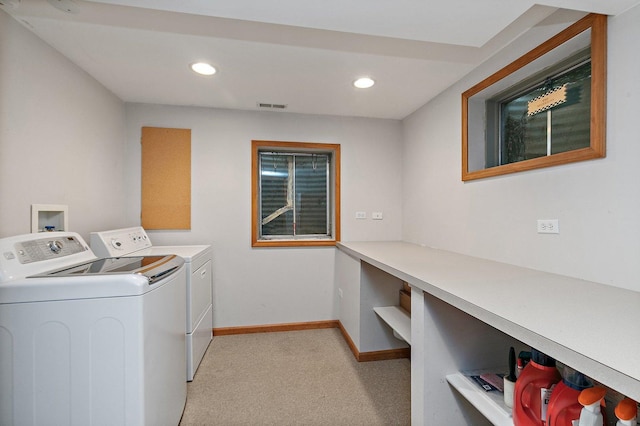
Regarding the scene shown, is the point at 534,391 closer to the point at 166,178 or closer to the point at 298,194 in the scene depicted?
the point at 298,194

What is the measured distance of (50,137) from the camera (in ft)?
5.84

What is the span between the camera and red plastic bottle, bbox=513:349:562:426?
1.04 meters

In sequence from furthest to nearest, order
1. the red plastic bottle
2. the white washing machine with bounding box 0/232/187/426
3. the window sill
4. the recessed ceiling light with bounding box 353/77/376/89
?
the window sill → the recessed ceiling light with bounding box 353/77/376/89 → the white washing machine with bounding box 0/232/187/426 → the red plastic bottle

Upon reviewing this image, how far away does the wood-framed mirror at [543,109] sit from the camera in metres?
1.35

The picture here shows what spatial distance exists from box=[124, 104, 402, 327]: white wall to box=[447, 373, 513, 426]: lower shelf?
72.6 inches

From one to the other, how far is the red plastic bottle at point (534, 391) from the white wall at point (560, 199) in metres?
0.55

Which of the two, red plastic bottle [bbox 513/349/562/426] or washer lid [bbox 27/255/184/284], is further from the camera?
washer lid [bbox 27/255/184/284]

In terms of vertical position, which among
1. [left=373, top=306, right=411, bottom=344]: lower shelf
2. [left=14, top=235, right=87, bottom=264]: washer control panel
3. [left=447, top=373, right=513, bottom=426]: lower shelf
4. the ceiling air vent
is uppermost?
the ceiling air vent

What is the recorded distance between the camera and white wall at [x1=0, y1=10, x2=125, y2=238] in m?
1.51

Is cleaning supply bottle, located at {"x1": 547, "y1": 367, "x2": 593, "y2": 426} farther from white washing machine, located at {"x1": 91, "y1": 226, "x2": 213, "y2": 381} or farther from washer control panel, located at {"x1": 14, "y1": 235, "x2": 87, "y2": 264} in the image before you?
washer control panel, located at {"x1": 14, "y1": 235, "x2": 87, "y2": 264}

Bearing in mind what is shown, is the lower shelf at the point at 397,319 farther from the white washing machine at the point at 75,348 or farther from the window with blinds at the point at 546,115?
the white washing machine at the point at 75,348

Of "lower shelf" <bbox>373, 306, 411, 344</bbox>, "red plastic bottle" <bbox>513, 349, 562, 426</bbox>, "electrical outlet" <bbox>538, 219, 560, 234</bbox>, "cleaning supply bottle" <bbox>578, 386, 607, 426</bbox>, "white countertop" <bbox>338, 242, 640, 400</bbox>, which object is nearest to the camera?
"white countertop" <bbox>338, 242, 640, 400</bbox>

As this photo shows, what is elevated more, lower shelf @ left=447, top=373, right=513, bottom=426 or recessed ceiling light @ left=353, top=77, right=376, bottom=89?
recessed ceiling light @ left=353, top=77, right=376, bottom=89

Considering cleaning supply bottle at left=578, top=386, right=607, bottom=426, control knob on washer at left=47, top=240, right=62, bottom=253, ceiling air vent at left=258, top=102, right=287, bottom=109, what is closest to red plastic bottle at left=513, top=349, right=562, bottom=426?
cleaning supply bottle at left=578, top=386, right=607, bottom=426
